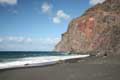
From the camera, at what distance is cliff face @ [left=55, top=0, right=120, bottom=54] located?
7081cm

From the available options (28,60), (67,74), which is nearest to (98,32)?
(28,60)

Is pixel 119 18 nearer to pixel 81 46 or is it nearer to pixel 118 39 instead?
pixel 118 39

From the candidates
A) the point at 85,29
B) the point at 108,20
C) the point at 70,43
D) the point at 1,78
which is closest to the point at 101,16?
the point at 108,20

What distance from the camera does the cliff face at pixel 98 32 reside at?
7081 cm

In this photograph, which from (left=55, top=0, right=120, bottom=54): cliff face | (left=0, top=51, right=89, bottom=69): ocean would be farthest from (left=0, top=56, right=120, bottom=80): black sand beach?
(left=55, top=0, right=120, bottom=54): cliff face

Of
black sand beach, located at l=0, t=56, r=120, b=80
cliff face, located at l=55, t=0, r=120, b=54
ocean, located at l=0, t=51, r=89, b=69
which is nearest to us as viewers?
black sand beach, located at l=0, t=56, r=120, b=80

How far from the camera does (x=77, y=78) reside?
1780 cm

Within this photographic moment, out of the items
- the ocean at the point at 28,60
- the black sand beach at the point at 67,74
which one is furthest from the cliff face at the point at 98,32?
the black sand beach at the point at 67,74

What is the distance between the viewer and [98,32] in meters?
81.8

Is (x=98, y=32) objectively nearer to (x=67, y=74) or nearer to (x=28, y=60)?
(x=28, y=60)

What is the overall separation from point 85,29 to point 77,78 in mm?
75544

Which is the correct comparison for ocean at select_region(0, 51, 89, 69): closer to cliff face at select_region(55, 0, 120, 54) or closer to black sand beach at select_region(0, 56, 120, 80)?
black sand beach at select_region(0, 56, 120, 80)

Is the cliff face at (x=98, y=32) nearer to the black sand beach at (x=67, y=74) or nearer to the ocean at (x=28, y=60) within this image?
the ocean at (x=28, y=60)

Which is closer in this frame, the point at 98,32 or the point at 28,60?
the point at 28,60
